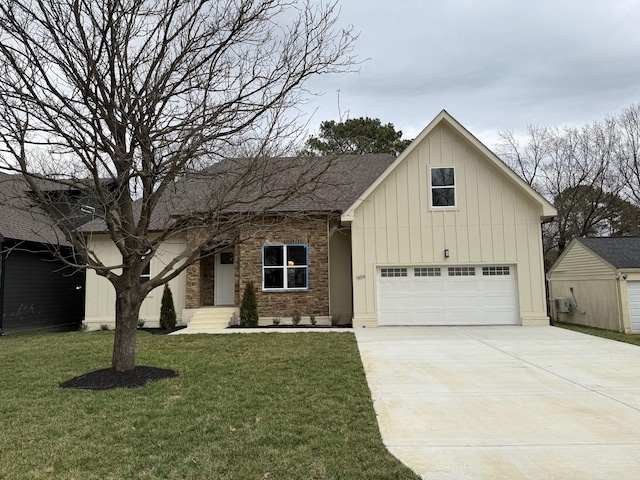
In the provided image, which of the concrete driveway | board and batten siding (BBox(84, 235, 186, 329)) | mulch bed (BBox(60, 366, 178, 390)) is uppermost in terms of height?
board and batten siding (BBox(84, 235, 186, 329))

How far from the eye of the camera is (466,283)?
46.5 ft

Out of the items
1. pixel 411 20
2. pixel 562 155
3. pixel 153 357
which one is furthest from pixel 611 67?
pixel 153 357

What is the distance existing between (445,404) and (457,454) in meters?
1.65

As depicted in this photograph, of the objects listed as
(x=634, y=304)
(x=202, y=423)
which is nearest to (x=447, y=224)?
(x=634, y=304)

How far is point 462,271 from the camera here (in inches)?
560

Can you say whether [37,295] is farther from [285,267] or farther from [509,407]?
[509,407]

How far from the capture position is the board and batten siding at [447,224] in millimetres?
13992

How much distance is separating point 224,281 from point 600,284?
13070mm

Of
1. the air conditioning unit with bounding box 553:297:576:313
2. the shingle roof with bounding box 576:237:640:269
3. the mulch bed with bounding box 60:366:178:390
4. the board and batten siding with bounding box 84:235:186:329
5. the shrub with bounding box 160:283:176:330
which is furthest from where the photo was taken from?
the air conditioning unit with bounding box 553:297:576:313

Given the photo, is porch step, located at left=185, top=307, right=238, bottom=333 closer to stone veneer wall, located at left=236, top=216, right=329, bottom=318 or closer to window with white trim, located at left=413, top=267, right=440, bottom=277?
stone veneer wall, located at left=236, top=216, right=329, bottom=318

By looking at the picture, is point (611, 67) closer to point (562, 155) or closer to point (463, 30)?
point (562, 155)

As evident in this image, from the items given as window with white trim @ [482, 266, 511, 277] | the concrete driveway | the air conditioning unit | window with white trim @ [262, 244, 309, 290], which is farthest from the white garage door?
window with white trim @ [262, 244, 309, 290]

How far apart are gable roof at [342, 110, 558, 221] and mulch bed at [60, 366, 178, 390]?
25.9 feet

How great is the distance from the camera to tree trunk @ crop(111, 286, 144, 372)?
282 inches
